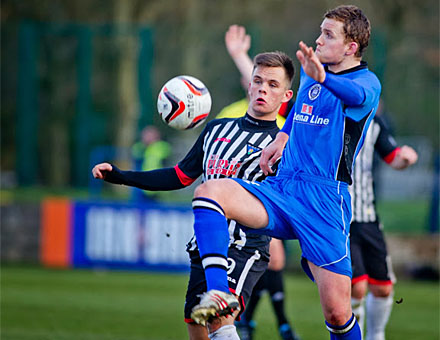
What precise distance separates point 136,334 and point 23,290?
4.05m

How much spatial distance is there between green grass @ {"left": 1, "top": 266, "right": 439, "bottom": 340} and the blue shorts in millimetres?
3688

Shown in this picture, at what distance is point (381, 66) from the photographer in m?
14.5

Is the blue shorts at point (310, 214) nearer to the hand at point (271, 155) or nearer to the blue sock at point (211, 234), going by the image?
the hand at point (271, 155)

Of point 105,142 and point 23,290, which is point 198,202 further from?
point 105,142

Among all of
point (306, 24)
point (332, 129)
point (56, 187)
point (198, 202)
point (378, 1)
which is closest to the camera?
point (198, 202)

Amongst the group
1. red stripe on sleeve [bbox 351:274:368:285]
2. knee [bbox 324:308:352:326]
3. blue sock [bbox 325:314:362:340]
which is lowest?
red stripe on sleeve [bbox 351:274:368:285]

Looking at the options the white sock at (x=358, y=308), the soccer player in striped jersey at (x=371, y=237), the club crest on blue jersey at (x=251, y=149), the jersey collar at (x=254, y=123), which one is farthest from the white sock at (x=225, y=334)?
the soccer player in striped jersey at (x=371, y=237)

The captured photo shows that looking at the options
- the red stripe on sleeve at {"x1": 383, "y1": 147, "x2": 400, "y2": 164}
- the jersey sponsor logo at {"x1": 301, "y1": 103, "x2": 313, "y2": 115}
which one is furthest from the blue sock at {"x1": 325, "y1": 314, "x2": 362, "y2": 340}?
the red stripe on sleeve at {"x1": 383, "y1": 147, "x2": 400, "y2": 164}

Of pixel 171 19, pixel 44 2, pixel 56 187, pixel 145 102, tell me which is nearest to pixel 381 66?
pixel 145 102

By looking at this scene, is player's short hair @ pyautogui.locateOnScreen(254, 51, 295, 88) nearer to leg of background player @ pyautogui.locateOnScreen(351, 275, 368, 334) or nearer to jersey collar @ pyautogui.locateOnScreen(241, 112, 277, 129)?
jersey collar @ pyautogui.locateOnScreen(241, 112, 277, 129)

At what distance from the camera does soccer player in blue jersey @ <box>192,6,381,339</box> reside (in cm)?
503

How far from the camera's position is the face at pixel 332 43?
5.16 m

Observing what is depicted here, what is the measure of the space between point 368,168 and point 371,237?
62cm

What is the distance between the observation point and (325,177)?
5211 millimetres
